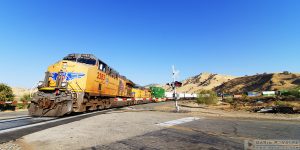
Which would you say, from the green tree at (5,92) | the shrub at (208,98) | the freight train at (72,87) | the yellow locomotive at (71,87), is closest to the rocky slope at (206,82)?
the shrub at (208,98)

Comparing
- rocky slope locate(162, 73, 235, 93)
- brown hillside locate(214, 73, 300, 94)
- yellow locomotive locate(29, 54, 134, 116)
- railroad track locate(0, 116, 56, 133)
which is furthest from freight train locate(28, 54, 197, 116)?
rocky slope locate(162, 73, 235, 93)

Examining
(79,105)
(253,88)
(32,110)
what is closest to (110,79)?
(79,105)

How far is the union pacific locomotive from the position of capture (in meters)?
12.6

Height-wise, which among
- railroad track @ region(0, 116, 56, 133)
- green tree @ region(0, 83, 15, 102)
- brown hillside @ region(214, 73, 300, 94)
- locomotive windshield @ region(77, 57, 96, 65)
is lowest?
railroad track @ region(0, 116, 56, 133)

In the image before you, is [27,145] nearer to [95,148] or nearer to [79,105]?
Answer: [95,148]

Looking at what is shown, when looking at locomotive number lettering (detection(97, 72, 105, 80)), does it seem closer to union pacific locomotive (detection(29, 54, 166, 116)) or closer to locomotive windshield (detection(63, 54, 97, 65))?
union pacific locomotive (detection(29, 54, 166, 116))

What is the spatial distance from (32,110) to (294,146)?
44.5 feet

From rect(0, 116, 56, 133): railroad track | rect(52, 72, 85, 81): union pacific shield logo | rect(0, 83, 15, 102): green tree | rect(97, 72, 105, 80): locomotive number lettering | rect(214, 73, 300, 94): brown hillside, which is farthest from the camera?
rect(214, 73, 300, 94): brown hillside

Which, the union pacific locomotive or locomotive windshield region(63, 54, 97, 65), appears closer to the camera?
the union pacific locomotive

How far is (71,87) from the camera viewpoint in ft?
44.9

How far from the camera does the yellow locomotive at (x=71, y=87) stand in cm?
1256

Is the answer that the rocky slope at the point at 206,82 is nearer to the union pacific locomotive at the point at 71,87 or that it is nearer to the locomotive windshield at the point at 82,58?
the union pacific locomotive at the point at 71,87

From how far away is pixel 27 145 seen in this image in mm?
5648

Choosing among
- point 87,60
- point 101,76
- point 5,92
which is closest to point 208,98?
point 101,76
